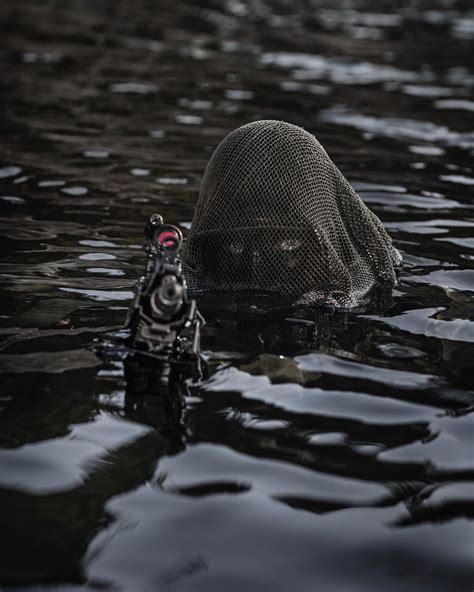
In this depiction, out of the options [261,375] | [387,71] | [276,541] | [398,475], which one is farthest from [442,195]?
[387,71]

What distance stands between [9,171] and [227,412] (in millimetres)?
5984

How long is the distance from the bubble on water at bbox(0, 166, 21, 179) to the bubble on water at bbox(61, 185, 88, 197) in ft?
2.28

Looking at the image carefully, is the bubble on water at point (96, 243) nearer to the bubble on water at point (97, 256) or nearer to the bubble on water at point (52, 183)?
the bubble on water at point (97, 256)

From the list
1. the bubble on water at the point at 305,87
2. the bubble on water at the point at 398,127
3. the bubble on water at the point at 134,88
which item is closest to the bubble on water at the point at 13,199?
the bubble on water at the point at 398,127

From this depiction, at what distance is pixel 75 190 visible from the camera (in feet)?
31.4

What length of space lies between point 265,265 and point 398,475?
2374 millimetres

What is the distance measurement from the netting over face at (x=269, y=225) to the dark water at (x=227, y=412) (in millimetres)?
387

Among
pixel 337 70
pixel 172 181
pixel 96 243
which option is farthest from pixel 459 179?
pixel 337 70

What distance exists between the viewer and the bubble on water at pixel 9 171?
9.89 metres

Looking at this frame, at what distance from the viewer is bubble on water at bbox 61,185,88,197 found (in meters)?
9.45

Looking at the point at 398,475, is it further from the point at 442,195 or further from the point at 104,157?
the point at 104,157

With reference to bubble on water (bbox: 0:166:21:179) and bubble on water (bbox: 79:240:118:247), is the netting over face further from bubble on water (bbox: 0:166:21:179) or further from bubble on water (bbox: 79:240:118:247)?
bubble on water (bbox: 0:166:21:179)

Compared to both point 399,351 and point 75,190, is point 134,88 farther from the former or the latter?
point 399,351

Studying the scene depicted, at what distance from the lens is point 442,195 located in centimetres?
982
